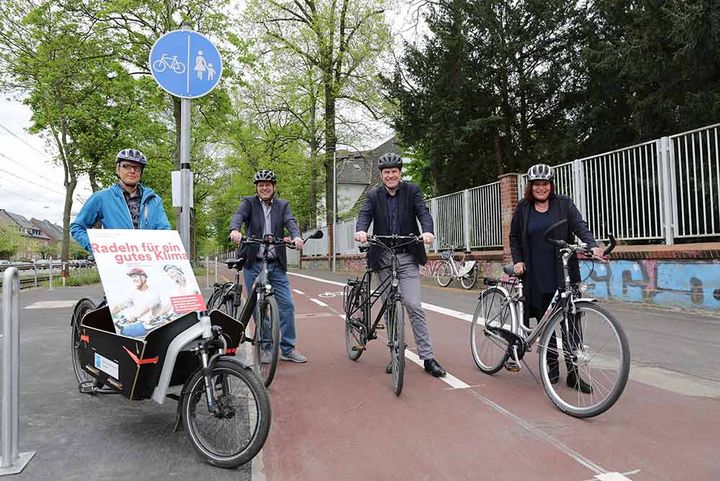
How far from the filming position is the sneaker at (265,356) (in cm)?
470

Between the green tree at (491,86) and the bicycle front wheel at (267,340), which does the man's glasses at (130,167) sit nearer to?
the bicycle front wheel at (267,340)

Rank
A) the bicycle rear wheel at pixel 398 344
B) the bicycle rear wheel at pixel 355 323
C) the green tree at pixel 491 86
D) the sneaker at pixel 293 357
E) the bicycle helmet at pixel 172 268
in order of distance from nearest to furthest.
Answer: the bicycle helmet at pixel 172 268
the bicycle rear wheel at pixel 398 344
the bicycle rear wheel at pixel 355 323
the sneaker at pixel 293 357
the green tree at pixel 491 86

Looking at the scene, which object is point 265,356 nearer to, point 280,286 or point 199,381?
point 280,286

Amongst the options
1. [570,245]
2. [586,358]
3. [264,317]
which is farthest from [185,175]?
[586,358]

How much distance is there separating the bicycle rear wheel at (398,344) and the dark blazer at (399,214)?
2.25ft

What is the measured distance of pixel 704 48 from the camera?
10125 mm

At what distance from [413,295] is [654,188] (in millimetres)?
6542

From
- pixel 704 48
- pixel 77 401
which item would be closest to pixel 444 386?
pixel 77 401

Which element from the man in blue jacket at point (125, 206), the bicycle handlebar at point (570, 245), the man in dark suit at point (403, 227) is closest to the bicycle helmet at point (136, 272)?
the man in blue jacket at point (125, 206)

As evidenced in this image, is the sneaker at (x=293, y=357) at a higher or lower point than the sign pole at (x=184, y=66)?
lower

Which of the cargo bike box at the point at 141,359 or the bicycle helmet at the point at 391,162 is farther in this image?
the bicycle helmet at the point at 391,162

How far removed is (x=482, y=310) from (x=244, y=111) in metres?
28.2

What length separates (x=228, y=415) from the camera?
309 centimetres

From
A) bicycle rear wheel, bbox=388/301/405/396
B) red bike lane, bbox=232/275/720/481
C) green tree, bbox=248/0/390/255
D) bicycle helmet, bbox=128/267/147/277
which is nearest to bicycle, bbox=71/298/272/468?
red bike lane, bbox=232/275/720/481
